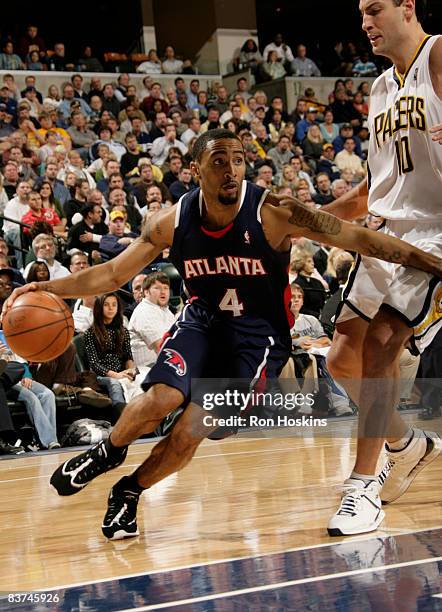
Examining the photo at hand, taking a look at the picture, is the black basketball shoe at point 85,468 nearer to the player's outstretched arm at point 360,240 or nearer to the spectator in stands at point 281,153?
the player's outstretched arm at point 360,240

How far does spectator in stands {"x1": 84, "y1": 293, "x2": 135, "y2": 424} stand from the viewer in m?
8.21

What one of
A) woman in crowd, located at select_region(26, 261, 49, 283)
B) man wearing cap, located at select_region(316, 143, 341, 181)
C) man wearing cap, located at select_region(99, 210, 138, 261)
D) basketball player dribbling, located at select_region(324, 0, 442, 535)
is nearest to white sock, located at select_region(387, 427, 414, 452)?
basketball player dribbling, located at select_region(324, 0, 442, 535)

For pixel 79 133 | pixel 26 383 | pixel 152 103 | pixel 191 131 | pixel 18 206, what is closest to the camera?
pixel 26 383

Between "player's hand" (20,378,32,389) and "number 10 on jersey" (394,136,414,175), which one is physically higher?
"number 10 on jersey" (394,136,414,175)

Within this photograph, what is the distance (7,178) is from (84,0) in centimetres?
1104

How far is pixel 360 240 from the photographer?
Answer: 13.0 feet

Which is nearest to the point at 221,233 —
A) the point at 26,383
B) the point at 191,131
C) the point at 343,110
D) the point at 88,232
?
the point at 26,383

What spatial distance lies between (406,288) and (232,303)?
2.48 feet

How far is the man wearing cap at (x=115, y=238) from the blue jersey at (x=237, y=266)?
6.19 m

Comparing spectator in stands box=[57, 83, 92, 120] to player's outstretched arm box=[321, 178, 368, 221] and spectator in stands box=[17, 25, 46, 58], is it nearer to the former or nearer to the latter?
spectator in stands box=[17, 25, 46, 58]

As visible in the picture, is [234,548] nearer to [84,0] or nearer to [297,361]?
[297,361]

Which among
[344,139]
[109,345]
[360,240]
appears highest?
[360,240]

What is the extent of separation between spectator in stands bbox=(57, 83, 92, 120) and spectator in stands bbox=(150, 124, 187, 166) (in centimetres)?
140

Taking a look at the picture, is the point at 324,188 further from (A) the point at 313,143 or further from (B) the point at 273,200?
(B) the point at 273,200
